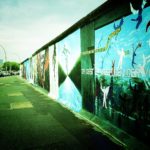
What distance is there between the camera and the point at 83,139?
593cm

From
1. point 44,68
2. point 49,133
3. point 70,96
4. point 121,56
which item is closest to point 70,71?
point 70,96

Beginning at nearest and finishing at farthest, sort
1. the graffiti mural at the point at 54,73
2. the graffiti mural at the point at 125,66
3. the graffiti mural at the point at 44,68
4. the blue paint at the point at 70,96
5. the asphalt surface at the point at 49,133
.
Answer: the graffiti mural at the point at 125,66 → the asphalt surface at the point at 49,133 → the blue paint at the point at 70,96 → the graffiti mural at the point at 54,73 → the graffiti mural at the point at 44,68

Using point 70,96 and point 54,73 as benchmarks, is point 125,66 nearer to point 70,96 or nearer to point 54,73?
point 70,96

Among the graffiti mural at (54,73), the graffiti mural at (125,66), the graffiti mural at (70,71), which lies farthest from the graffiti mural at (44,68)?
the graffiti mural at (125,66)

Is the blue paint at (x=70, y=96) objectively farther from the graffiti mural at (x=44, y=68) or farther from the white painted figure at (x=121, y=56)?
the graffiti mural at (x=44, y=68)

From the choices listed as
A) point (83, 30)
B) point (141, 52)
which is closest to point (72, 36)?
point (83, 30)

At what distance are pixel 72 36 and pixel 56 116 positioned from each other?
3762 mm

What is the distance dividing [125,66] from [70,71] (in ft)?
16.8

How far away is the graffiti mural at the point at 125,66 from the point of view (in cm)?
488

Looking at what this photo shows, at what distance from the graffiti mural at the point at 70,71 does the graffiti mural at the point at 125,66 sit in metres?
2.05

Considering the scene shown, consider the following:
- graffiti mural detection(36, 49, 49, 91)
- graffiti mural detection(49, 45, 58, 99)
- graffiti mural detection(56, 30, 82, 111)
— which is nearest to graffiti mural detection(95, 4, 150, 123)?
graffiti mural detection(56, 30, 82, 111)

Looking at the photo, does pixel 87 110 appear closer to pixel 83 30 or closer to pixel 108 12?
pixel 83 30

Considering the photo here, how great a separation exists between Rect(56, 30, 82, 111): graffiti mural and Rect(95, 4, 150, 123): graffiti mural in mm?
2047

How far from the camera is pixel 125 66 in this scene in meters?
5.61
